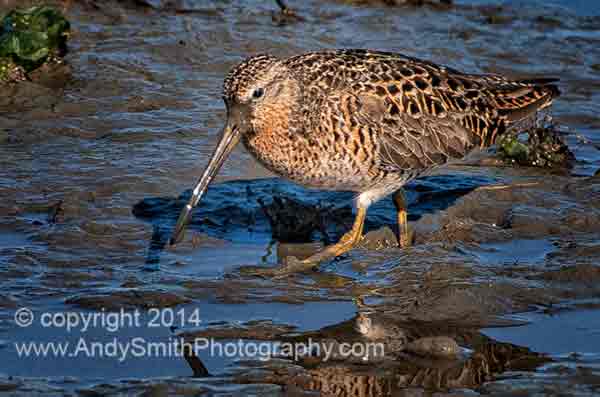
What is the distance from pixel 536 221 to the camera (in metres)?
8.94

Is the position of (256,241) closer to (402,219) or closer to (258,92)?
(402,219)

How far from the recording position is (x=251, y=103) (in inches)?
303

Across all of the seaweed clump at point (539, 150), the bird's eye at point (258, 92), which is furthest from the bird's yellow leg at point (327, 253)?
the seaweed clump at point (539, 150)

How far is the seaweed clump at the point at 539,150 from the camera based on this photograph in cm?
1020

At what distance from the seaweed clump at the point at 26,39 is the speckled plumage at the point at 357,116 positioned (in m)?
3.73

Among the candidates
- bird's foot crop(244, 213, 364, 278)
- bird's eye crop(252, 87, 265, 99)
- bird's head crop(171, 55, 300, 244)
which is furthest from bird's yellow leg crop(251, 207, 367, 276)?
bird's eye crop(252, 87, 265, 99)

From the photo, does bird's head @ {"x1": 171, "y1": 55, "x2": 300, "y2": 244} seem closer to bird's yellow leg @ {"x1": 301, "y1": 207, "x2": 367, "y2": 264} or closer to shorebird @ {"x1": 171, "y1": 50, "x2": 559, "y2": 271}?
shorebird @ {"x1": 171, "y1": 50, "x2": 559, "y2": 271}

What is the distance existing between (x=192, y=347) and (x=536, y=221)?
3.49 metres

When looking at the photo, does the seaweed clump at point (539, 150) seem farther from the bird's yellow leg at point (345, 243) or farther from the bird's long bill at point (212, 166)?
the bird's long bill at point (212, 166)

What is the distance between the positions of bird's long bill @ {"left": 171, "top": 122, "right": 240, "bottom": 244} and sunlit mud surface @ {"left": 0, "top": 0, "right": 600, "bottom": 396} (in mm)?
346

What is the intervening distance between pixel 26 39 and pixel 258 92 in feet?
13.3

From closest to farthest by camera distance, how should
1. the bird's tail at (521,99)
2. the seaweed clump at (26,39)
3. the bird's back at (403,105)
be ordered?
the bird's back at (403,105), the bird's tail at (521,99), the seaweed clump at (26,39)

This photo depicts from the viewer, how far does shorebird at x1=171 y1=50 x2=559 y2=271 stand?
778 cm

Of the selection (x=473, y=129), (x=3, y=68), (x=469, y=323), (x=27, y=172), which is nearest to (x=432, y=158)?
(x=473, y=129)
